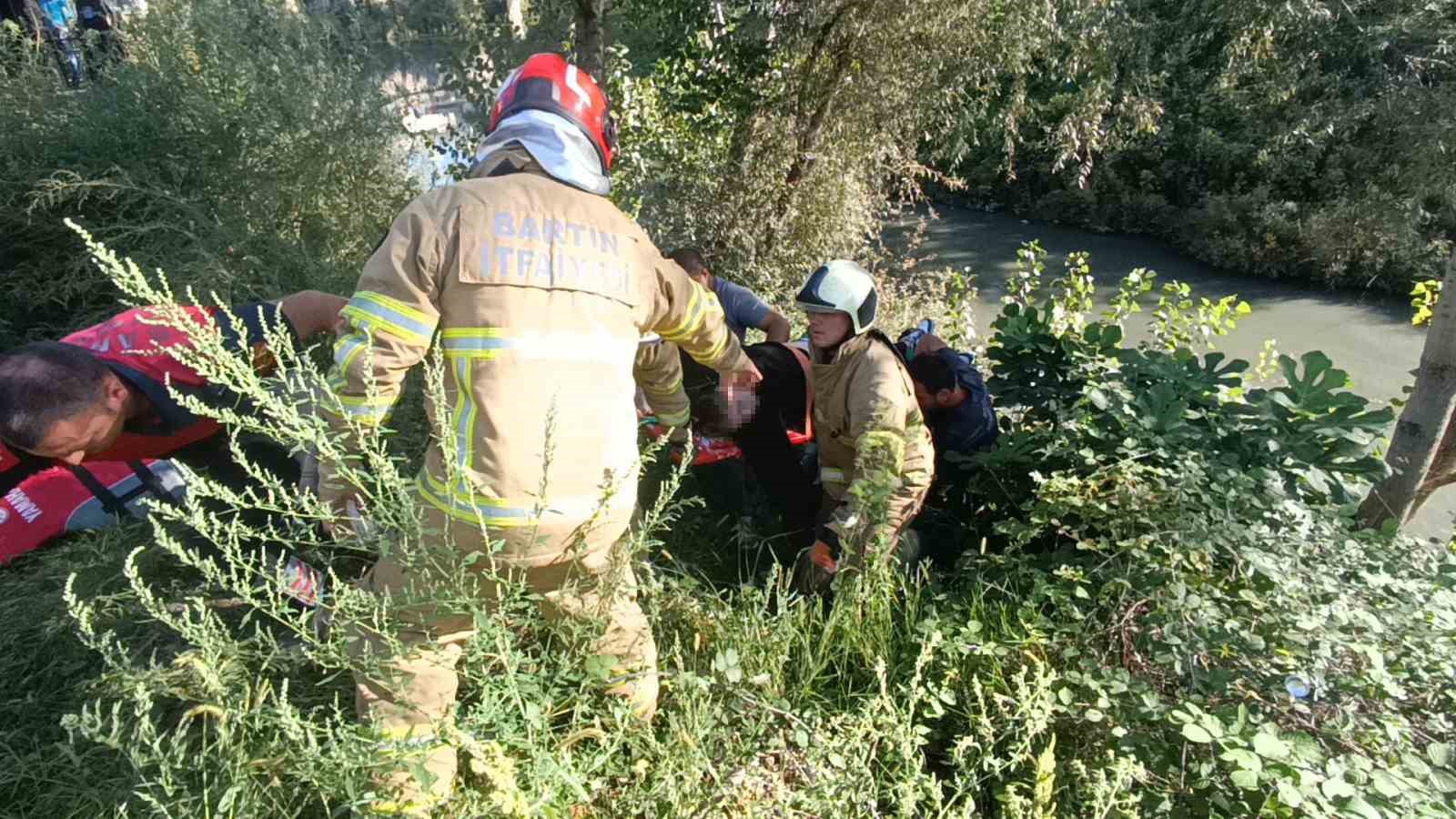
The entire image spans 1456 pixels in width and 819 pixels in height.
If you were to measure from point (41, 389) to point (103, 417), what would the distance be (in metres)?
0.15

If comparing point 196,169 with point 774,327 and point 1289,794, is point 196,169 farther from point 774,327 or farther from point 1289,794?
point 1289,794

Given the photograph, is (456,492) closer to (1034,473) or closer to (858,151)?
(1034,473)

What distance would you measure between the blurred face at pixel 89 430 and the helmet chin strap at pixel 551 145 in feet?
4.24

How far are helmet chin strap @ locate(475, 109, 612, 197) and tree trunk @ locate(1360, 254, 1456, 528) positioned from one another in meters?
2.86

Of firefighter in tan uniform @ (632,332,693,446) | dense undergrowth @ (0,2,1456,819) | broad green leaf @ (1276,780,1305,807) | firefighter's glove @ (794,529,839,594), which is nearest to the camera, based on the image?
broad green leaf @ (1276,780,1305,807)

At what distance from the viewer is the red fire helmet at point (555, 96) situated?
2.01 m

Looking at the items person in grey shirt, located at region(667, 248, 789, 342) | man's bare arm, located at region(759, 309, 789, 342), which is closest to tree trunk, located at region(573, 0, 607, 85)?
person in grey shirt, located at region(667, 248, 789, 342)

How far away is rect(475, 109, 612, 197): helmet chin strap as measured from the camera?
6.41ft

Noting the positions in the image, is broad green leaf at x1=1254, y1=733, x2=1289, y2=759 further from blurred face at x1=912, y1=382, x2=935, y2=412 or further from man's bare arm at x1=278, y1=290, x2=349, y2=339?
man's bare arm at x1=278, y1=290, x2=349, y2=339

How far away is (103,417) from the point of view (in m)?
2.26

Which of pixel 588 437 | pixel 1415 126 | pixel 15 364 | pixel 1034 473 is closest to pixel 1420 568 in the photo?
pixel 1034 473

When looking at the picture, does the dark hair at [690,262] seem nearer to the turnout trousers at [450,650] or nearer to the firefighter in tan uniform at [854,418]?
the firefighter in tan uniform at [854,418]

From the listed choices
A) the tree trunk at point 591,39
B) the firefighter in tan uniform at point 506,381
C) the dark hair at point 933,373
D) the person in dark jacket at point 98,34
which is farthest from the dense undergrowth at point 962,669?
the person in dark jacket at point 98,34

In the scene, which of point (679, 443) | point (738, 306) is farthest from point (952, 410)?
point (738, 306)
